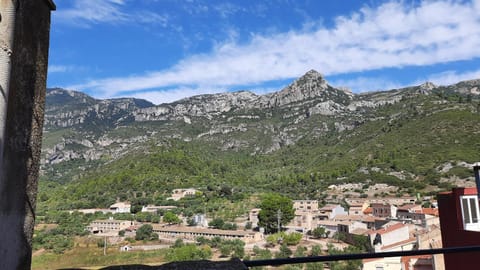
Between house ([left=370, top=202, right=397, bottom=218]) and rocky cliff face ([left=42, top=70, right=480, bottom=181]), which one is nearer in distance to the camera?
house ([left=370, top=202, right=397, bottom=218])

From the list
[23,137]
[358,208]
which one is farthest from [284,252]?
[23,137]

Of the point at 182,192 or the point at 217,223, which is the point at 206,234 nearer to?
the point at 217,223

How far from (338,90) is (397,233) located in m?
62.2

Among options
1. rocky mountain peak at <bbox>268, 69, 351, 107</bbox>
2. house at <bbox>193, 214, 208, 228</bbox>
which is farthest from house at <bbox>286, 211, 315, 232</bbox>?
rocky mountain peak at <bbox>268, 69, 351, 107</bbox>

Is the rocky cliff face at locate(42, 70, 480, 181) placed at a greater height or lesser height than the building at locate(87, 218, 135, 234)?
greater

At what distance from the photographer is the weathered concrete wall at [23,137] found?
32.5 inches

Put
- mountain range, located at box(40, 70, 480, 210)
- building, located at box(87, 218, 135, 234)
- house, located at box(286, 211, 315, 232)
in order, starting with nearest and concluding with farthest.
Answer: building, located at box(87, 218, 135, 234) → house, located at box(286, 211, 315, 232) → mountain range, located at box(40, 70, 480, 210)

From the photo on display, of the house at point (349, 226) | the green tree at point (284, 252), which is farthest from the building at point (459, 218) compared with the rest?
the house at point (349, 226)

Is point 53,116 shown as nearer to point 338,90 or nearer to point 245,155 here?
point 245,155

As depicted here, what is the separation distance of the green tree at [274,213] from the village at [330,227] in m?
0.88

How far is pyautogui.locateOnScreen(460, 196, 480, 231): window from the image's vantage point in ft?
22.3

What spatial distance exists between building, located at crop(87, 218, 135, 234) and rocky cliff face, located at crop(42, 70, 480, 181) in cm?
2435

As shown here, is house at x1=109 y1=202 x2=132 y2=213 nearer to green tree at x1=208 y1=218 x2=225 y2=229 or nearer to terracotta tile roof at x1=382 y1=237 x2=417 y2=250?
green tree at x1=208 y1=218 x2=225 y2=229

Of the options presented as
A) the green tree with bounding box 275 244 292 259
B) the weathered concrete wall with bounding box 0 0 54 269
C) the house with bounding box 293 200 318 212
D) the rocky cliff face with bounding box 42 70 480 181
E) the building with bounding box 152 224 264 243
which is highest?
the rocky cliff face with bounding box 42 70 480 181
